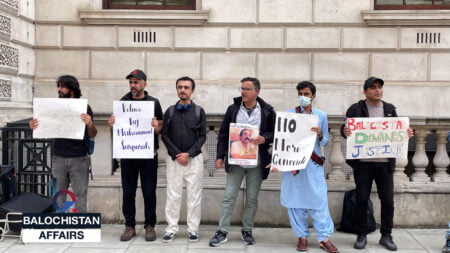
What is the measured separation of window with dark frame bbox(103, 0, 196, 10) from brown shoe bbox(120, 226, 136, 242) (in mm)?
6235

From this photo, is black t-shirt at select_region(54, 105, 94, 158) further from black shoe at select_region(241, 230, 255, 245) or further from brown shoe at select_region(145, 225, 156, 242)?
black shoe at select_region(241, 230, 255, 245)

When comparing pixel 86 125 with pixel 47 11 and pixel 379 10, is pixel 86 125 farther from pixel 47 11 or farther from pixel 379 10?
pixel 379 10

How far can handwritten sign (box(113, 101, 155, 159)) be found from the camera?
5.76 meters

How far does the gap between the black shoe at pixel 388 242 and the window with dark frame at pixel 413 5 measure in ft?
21.8

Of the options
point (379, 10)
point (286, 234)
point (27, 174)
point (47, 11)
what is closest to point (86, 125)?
point (27, 174)

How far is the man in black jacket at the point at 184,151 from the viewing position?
573cm

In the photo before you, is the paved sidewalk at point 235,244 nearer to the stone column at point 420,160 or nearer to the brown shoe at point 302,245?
the brown shoe at point 302,245

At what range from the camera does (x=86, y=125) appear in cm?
566

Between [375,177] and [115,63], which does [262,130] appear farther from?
[115,63]

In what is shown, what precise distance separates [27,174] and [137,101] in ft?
6.30

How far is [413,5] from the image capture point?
35.2 ft

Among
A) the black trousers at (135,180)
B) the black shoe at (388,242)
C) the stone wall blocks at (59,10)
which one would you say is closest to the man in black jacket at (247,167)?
the black trousers at (135,180)

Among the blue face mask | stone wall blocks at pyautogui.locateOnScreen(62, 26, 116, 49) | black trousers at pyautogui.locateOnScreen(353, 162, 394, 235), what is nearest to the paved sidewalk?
black trousers at pyautogui.locateOnScreen(353, 162, 394, 235)

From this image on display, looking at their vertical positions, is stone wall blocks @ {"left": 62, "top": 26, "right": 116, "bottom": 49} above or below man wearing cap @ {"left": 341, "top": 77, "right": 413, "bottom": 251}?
above
